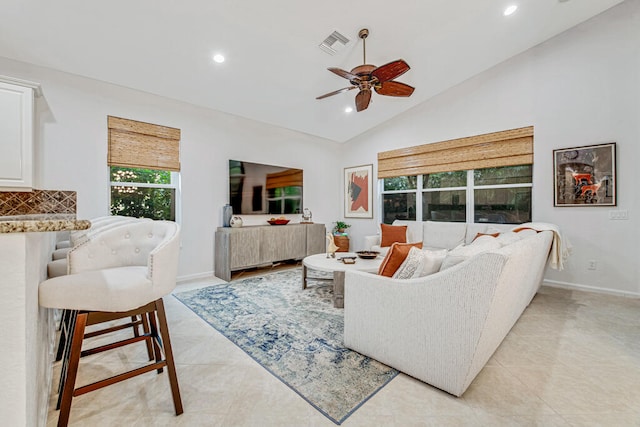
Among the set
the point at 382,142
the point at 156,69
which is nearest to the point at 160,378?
the point at 156,69

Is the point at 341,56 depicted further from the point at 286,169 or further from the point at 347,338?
the point at 347,338

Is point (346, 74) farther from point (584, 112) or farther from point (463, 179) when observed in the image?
point (584, 112)

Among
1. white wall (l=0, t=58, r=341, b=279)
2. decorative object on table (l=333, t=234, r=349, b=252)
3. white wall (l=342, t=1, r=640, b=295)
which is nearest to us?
white wall (l=0, t=58, r=341, b=279)

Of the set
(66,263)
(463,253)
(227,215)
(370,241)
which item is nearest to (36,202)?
(66,263)

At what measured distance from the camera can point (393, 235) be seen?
4.52 m

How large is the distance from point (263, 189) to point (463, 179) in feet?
11.2

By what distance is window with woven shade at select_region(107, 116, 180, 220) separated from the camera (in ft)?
11.1

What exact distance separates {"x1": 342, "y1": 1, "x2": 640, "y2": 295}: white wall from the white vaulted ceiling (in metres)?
0.26

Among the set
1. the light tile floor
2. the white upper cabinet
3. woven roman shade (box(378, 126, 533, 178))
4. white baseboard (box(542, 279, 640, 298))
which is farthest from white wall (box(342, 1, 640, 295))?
the white upper cabinet

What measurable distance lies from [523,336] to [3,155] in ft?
15.4

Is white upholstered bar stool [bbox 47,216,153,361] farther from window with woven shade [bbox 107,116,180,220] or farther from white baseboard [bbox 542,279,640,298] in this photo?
white baseboard [bbox 542,279,640,298]

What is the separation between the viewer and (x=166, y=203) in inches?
152

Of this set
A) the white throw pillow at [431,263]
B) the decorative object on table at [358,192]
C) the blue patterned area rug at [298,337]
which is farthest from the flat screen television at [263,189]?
the white throw pillow at [431,263]

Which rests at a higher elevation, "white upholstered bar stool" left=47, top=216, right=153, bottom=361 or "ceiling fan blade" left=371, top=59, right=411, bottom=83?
"ceiling fan blade" left=371, top=59, right=411, bottom=83
